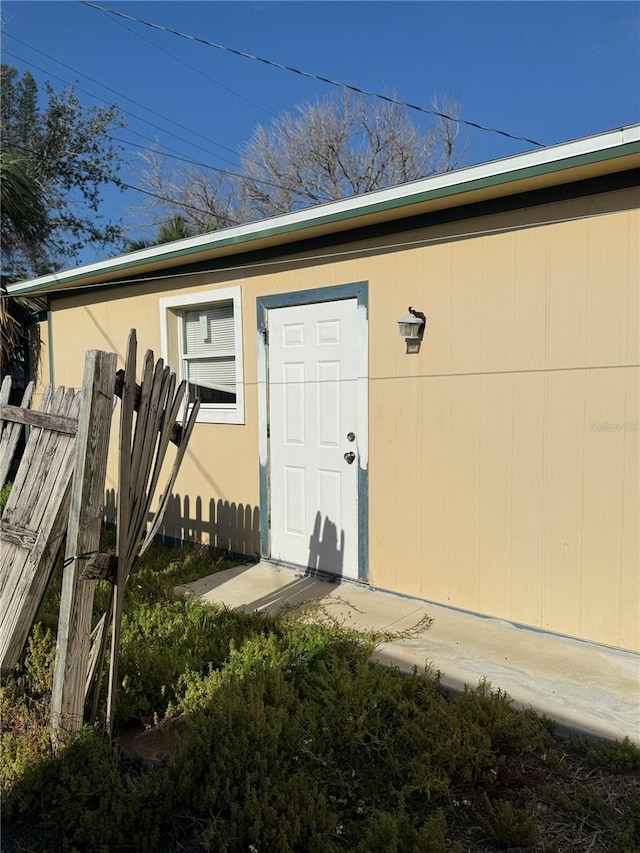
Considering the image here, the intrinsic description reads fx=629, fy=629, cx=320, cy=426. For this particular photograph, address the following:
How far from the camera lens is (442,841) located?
6.49ft

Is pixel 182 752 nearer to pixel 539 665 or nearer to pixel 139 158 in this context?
pixel 539 665

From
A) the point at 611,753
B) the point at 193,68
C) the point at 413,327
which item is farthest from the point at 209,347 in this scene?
the point at 193,68

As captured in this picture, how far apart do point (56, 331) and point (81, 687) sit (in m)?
5.99

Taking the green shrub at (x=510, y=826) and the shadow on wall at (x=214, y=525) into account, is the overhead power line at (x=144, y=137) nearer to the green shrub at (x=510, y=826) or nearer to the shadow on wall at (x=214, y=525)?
the shadow on wall at (x=214, y=525)

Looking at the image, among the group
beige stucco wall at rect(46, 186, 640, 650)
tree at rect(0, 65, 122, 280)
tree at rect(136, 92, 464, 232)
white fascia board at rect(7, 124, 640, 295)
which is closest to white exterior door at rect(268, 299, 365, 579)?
beige stucco wall at rect(46, 186, 640, 650)

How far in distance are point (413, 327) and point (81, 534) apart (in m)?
2.57

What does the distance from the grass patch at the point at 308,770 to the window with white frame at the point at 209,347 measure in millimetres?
2859

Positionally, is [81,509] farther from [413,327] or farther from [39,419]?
[413,327]

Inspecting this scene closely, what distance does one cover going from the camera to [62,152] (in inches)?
637

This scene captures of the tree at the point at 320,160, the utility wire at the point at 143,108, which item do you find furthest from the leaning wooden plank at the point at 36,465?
the utility wire at the point at 143,108

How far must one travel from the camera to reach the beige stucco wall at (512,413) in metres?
3.46

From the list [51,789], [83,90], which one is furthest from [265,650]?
[83,90]

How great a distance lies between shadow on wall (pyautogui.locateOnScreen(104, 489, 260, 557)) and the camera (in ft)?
18.0

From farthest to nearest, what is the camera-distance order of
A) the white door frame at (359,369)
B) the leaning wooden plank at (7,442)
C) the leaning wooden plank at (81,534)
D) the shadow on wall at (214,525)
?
the shadow on wall at (214,525)
the white door frame at (359,369)
the leaning wooden plank at (7,442)
the leaning wooden plank at (81,534)
